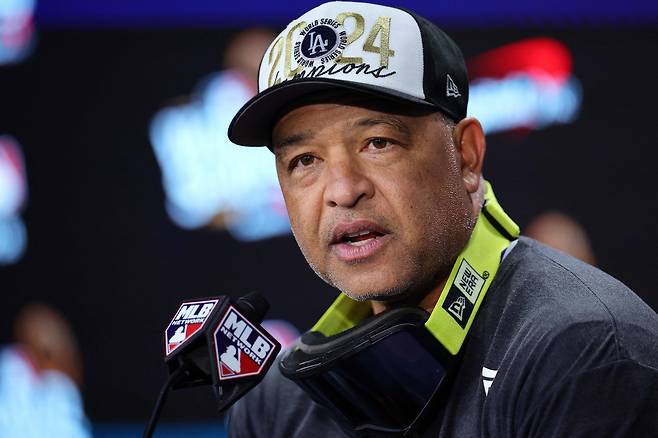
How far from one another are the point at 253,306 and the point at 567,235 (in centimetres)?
144

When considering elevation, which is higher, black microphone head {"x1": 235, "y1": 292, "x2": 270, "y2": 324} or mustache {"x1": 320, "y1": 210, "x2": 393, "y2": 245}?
mustache {"x1": 320, "y1": 210, "x2": 393, "y2": 245}

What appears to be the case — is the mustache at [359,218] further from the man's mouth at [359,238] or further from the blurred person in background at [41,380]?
the blurred person in background at [41,380]

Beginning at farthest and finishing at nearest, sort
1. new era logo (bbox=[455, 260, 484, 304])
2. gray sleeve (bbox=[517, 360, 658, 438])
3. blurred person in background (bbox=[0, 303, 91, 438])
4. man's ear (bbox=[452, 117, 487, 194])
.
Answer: blurred person in background (bbox=[0, 303, 91, 438]) → man's ear (bbox=[452, 117, 487, 194]) → new era logo (bbox=[455, 260, 484, 304]) → gray sleeve (bbox=[517, 360, 658, 438])

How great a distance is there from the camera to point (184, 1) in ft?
8.73

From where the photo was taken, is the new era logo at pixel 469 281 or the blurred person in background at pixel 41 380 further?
the blurred person in background at pixel 41 380

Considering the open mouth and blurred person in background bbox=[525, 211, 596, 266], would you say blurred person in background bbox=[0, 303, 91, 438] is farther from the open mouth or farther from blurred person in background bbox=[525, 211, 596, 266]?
the open mouth

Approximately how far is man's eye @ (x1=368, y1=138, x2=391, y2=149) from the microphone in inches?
11.7

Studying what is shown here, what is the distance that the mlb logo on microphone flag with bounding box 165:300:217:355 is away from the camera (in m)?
1.17

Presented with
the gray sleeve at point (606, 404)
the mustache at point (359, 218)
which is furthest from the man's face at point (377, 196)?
the gray sleeve at point (606, 404)

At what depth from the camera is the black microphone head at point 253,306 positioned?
1239mm

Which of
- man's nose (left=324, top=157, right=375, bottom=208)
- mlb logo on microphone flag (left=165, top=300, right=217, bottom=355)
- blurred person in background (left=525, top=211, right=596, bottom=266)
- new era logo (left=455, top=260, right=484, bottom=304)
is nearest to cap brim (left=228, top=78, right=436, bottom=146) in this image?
man's nose (left=324, top=157, right=375, bottom=208)

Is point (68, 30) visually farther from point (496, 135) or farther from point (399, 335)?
point (399, 335)

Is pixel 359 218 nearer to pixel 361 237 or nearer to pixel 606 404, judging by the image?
pixel 361 237

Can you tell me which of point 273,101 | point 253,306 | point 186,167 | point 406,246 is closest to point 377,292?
point 406,246
